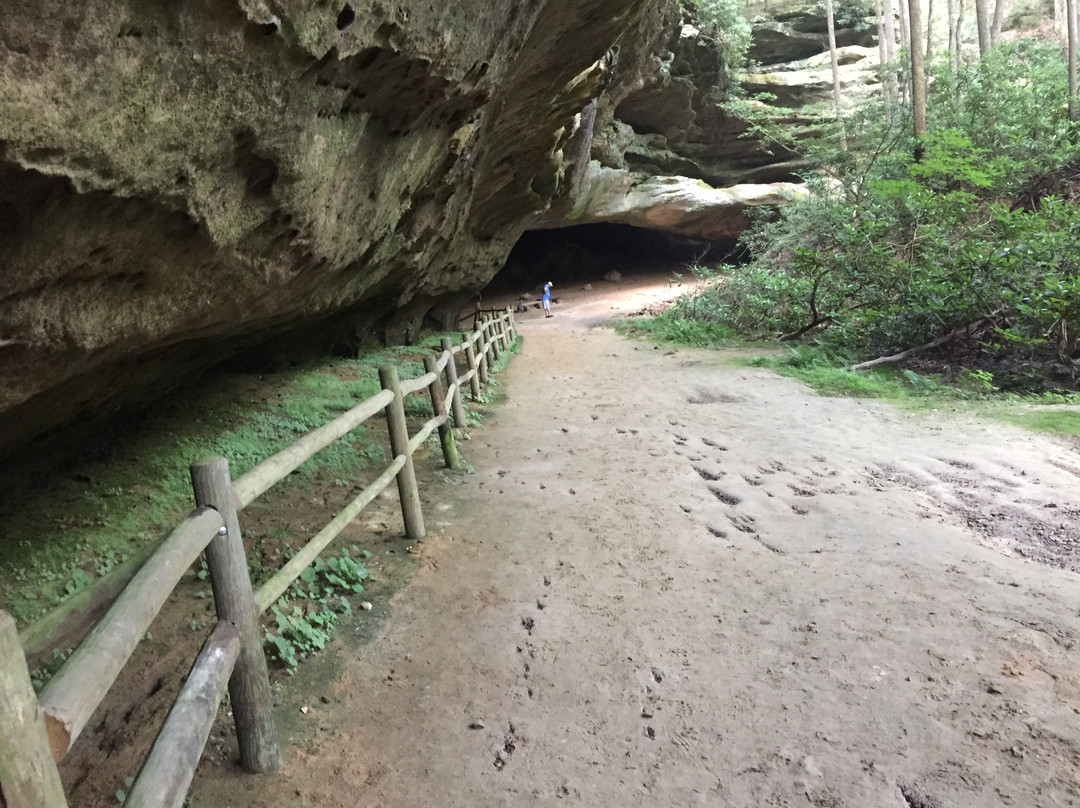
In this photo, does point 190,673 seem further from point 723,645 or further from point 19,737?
point 723,645

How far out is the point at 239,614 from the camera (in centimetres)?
226

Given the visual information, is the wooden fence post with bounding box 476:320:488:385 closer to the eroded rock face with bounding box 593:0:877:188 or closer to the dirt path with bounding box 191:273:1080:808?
the dirt path with bounding box 191:273:1080:808

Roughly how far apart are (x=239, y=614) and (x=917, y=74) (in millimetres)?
16671

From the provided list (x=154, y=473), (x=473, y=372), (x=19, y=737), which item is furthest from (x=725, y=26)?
(x=19, y=737)

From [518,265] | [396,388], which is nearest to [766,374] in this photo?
[396,388]

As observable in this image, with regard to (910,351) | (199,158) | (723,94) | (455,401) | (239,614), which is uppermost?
(723,94)

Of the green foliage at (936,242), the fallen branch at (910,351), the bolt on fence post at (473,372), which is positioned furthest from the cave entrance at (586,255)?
the bolt on fence post at (473,372)

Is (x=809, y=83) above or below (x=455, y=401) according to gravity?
above

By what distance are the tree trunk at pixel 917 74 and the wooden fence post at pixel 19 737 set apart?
16378mm

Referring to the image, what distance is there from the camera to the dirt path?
2.28 m

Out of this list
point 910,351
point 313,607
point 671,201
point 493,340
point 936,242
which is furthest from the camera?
point 671,201

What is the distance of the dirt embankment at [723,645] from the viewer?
2283 mm

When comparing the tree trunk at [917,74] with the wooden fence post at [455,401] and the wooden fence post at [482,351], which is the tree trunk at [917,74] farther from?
the wooden fence post at [455,401]

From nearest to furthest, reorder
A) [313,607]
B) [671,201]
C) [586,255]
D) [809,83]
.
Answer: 1. [313,607]
2. [809,83]
3. [671,201]
4. [586,255]
